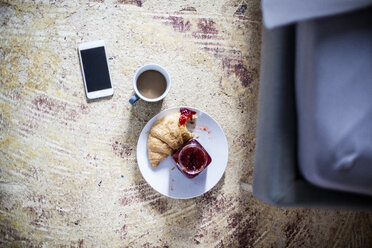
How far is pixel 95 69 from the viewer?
130 cm

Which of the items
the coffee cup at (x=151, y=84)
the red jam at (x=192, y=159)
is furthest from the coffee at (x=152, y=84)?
the red jam at (x=192, y=159)

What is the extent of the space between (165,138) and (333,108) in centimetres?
57

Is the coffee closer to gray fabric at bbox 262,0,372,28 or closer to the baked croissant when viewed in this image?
the baked croissant

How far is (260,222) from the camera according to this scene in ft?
4.57

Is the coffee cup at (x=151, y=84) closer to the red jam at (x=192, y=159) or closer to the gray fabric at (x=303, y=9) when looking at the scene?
the red jam at (x=192, y=159)

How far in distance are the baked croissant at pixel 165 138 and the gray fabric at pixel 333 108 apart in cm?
43

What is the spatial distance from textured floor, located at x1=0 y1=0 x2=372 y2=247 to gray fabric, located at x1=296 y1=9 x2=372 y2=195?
0.47 m

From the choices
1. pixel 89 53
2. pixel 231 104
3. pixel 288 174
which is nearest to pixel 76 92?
pixel 89 53

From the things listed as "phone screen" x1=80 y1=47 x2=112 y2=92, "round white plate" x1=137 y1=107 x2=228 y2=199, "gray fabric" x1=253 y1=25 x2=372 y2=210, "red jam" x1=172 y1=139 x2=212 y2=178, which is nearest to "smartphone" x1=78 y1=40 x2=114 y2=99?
"phone screen" x1=80 y1=47 x2=112 y2=92

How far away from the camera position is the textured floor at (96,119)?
1321mm

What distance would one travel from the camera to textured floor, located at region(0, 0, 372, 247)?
1321 mm

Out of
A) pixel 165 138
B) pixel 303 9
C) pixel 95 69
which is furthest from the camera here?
pixel 95 69

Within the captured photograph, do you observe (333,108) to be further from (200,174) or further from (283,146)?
(200,174)

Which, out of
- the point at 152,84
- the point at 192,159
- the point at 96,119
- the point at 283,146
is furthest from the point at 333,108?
the point at 96,119
